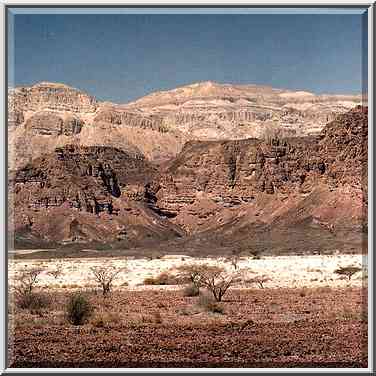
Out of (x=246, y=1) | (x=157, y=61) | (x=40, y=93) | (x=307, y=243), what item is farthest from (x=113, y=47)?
(x=40, y=93)

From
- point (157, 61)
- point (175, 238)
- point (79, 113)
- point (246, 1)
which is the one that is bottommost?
point (175, 238)

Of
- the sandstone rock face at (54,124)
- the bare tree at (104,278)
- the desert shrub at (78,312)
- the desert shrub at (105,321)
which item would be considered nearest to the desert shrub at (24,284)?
the bare tree at (104,278)

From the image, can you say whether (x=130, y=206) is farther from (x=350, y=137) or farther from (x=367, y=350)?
(x=367, y=350)

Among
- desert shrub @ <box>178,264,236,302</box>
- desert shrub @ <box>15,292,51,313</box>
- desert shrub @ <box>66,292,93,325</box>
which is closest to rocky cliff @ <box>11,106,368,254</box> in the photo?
desert shrub @ <box>178,264,236,302</box>

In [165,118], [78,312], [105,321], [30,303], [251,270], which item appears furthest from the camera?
[165,118]

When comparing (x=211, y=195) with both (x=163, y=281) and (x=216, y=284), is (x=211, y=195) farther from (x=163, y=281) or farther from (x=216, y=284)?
(x=216, y=284)

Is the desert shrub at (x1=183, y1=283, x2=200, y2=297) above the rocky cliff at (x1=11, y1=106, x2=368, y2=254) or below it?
below

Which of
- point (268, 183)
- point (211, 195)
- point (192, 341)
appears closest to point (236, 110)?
point (211, 195)

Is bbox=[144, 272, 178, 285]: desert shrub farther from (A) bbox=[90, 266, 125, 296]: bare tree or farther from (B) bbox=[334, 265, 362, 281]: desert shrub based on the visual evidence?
(B) bbox=[334, 265, 362, 281]: desert shrub
